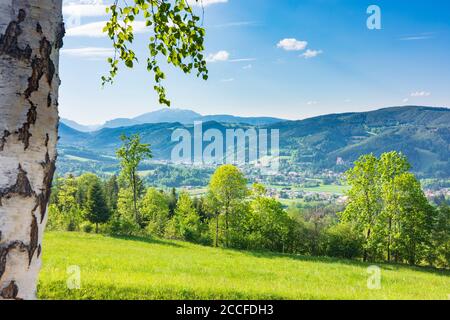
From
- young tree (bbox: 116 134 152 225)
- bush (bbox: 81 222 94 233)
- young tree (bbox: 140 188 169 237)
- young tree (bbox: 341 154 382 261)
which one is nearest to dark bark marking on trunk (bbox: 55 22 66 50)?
young tree (bbox: 341 154 382 261)

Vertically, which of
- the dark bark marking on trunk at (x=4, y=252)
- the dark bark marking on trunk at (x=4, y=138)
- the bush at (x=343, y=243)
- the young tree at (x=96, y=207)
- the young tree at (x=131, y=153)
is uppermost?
the young tree at (x=131, y=153)

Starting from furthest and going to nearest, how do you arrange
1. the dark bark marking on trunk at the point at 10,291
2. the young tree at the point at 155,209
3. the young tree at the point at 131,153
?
the young tree at the point at 155,209
the young tree at the point at 131,153
the dark bark marking on trunk at the point at 10,291

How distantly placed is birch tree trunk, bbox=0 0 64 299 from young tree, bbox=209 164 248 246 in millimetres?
42845

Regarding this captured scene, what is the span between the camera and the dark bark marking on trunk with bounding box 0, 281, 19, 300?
96.6 inches

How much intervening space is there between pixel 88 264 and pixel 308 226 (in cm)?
4332

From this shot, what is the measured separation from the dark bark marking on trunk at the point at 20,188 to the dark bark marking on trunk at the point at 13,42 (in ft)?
2.30

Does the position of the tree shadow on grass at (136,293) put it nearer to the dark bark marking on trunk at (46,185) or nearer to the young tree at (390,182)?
the dark bark marking on trunk at (46,185)

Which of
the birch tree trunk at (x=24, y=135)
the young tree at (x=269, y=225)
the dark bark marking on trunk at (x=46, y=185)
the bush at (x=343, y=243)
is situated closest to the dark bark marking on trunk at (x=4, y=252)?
the birch tree trunk at (x=24, y=135)

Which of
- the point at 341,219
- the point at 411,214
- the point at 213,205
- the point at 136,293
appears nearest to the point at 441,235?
the point at 411,214

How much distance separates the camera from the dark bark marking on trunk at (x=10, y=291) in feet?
8.05

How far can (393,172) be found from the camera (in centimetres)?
4331

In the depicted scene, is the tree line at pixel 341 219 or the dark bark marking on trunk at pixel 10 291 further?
the tree line at pixel 341 219
